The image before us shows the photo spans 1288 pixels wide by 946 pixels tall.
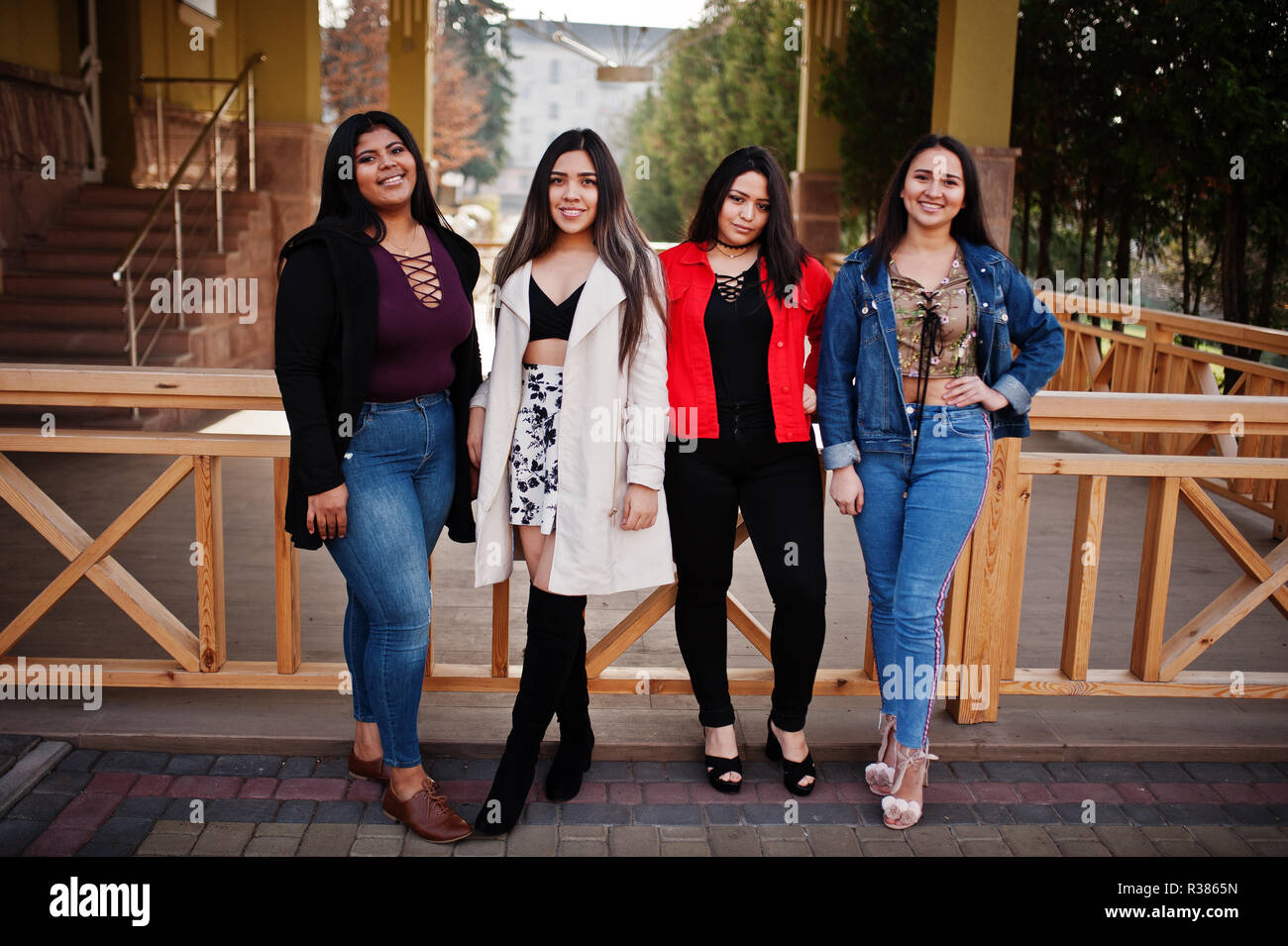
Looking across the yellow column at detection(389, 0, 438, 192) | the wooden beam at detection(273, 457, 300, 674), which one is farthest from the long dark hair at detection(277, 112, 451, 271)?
the yellow column at detection(389, 0, 438, 192)

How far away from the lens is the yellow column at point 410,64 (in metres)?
13.8

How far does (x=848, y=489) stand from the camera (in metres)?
3.10

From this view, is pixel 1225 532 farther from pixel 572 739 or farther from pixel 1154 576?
pixel 572 739

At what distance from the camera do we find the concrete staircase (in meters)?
8.55

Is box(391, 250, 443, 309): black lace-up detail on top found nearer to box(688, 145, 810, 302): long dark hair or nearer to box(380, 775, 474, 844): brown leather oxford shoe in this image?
box(688, 145, 810, 302): long dark hair

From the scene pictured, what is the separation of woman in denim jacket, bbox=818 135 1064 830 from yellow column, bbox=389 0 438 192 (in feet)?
38.1

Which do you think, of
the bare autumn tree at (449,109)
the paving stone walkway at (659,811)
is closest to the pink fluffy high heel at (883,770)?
the paving stone walkway at (659,811)

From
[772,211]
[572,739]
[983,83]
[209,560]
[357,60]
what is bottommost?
[572,739]

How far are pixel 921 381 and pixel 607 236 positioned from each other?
929 millimetres

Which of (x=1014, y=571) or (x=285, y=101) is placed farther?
(x=285, y=101)

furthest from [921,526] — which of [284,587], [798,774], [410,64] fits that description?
[410,64]

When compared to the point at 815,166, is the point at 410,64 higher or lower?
higher

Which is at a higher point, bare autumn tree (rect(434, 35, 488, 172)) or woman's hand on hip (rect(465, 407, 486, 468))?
bare autumn tree (rect(434, 35, 488, 172))
